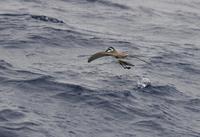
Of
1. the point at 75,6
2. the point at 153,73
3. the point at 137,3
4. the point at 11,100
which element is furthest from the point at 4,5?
the point at 11,100

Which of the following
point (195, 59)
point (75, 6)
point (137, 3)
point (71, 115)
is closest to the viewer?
point (71, 115)

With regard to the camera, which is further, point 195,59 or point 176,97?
point 195,59

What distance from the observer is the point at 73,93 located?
18.8 m

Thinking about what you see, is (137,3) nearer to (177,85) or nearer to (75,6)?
(75,6)

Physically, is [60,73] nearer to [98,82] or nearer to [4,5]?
[98,82]

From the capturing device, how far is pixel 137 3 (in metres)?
34.4

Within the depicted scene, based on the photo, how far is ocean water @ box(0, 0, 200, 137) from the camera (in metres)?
16.8

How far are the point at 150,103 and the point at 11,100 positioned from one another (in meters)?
4.39

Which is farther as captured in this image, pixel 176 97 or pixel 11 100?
pixel 176 97

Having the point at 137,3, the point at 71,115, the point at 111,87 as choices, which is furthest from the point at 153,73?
the point at 137,3

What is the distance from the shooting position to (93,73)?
20938mm

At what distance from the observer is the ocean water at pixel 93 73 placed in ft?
55.0

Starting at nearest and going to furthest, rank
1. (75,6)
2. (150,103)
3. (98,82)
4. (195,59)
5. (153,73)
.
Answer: (150,103) < (98,82) < (153,73) < (195,59) < (75,6)

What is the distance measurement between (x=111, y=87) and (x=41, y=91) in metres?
2.46
